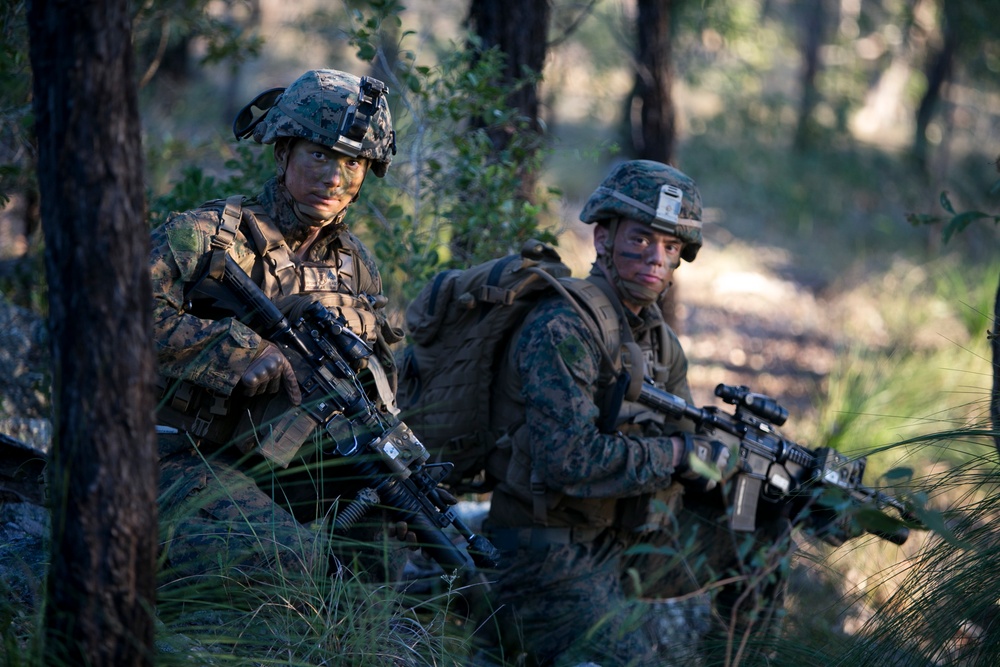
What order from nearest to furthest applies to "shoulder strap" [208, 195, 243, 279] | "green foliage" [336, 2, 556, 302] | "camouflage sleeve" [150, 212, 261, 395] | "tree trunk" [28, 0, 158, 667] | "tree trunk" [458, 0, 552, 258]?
"tree trunk" [28, 0, 158, 667] → "camouflage sleeve" [150, 212, 261, 395] → "shoulder strap" [208, 195, 243, 279] → "green foliage" [336, 2, 556, 302] → "tree trunk" [458, 0, 552, 258]

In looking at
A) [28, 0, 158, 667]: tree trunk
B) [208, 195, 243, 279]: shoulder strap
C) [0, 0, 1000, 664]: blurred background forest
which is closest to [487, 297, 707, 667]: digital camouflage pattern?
[0, 0, 1000, 664]: blurred background forest

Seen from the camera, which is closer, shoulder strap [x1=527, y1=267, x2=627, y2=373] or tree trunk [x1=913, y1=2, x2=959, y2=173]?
shoulder strap [x1=527, y1=267, x2=627, y2=373]

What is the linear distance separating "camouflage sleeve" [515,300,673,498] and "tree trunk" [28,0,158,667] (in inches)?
76.1

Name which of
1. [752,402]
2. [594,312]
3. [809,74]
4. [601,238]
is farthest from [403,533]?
[809,74]

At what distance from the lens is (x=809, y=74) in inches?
772

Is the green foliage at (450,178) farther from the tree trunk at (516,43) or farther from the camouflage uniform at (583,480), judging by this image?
the camouflage uniform at (583,480)

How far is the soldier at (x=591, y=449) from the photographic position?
142 inches

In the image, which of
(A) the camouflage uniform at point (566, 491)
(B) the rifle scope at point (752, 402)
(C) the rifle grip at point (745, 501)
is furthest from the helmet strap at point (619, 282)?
(C) the rifle grip at point (745, 501)

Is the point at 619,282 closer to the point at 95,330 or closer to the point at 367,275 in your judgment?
the point at 367,275

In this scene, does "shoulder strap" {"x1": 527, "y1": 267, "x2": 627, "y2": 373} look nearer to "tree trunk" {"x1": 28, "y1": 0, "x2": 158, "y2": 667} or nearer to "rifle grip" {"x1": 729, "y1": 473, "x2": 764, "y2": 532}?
"rifle grip" {"x1": 729, "y1": 473, "x2": 764, "y2": 532}

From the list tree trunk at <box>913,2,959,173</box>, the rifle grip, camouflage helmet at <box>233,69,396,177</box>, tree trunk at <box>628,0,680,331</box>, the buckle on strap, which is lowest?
the buckle on strap

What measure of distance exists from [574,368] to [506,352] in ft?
1.21

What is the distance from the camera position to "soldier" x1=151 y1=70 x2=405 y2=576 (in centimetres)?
293

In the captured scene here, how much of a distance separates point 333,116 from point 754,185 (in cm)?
1467
